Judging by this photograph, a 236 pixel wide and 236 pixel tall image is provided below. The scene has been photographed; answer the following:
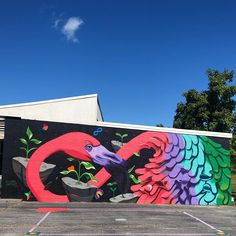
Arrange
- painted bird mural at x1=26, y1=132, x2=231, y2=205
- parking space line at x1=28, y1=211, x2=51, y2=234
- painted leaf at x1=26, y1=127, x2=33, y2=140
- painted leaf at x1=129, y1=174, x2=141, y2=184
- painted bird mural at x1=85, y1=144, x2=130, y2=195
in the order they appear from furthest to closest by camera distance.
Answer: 1. painted leaf at x1=129, y1=174, x2=141, y2=184
2. painted bird mural at x1=85, y1=144, x2=130, y2=195
3. painted bird mural at x1=26, y1=132, x2=231, y2=205
4. painted leaf at x1=26, y1=127, x2=33, y2=140
5. parking space line at x1=28, y1=211, x2=51, y2=234

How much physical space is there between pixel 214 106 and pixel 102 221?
1842 centimetres

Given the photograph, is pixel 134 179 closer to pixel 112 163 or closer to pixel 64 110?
pixel 112 163

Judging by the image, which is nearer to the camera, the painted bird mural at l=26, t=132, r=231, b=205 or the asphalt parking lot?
the asphalt parking lot

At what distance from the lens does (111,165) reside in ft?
63.6

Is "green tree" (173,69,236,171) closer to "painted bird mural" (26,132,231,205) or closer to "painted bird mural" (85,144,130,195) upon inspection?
"painted bird mural" (26,132,231,205)

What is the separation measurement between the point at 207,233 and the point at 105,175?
26.6ft

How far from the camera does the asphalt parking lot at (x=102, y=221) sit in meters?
11.5

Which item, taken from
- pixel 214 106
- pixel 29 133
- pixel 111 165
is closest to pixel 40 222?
pixel 29 133

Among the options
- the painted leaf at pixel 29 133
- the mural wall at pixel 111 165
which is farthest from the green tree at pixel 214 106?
the painted leaf at pixel 29 133

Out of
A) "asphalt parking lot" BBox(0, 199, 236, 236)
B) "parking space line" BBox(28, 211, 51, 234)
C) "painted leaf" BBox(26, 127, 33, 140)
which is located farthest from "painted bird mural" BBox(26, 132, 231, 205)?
"parking space line" BBox(28, 211, 51, 234)

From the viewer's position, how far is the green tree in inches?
1132

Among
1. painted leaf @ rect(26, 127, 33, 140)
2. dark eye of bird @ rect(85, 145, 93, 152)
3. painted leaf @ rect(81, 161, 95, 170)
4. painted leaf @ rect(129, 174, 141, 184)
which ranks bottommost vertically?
painted leaf @ rect(129, 174, 141, 184)

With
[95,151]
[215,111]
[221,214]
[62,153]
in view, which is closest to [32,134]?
[62,153]

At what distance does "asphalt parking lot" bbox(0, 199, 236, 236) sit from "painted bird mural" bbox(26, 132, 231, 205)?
87.0 inches
